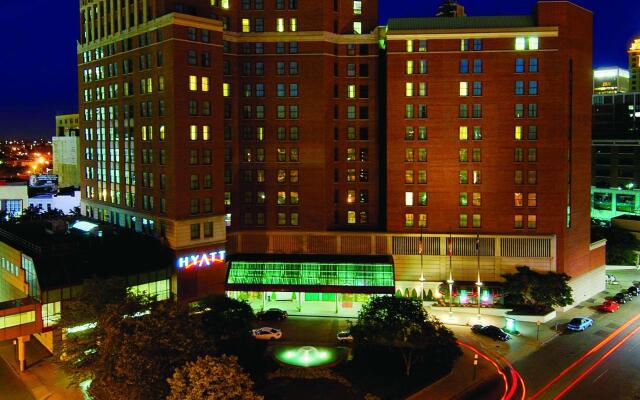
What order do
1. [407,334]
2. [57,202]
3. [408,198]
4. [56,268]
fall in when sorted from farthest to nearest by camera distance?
[57,202]
[408,198]
[56,268]
[407,334]

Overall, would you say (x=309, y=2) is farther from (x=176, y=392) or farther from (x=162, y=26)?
(x=176, y=392)

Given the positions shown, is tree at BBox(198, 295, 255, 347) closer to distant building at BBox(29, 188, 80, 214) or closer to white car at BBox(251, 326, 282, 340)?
white car at BBox(251, 326, 282, 340)

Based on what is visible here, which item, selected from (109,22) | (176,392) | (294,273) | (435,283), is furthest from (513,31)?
(176,392)

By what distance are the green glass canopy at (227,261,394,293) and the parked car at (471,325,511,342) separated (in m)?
12.2

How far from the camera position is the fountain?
2361 inches

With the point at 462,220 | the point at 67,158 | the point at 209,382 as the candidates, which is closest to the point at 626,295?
the point at 462,220

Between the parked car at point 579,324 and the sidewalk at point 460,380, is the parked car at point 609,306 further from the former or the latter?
the sidewalk at point 460,380

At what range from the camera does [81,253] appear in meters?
71.4

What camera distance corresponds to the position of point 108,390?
44.4m

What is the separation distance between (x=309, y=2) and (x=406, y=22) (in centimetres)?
1450

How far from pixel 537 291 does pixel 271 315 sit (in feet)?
113

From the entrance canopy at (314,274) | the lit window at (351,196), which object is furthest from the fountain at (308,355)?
the lit window at (351,196)

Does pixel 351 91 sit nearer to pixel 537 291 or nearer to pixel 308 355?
pixel 537 291

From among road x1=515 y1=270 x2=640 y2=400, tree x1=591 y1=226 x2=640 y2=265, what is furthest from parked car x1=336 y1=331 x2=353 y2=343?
tree x1=591 y1=226 x2=640 y2=265
